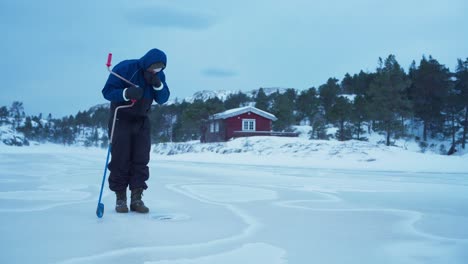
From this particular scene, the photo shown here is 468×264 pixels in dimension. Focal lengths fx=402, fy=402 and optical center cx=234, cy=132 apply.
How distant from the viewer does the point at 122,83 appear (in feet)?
10.5

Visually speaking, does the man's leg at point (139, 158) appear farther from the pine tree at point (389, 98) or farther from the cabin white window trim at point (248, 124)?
the cabin white window trim at point (248, 124)

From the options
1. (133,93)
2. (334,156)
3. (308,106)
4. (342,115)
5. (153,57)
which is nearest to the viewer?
(133,93)

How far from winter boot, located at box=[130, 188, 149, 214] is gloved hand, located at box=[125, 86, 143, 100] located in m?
0.75

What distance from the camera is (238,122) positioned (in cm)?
2856

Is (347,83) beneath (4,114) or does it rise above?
above

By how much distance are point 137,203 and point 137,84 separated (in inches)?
37.1

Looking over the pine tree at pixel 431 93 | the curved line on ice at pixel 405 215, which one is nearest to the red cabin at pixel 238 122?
the pine tree at pixel 431 93

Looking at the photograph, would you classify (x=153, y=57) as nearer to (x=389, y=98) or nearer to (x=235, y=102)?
(x=389, y=98)

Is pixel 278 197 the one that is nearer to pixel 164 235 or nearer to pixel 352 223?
pixel 352 223

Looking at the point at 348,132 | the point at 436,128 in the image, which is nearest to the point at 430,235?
the point at 348,132

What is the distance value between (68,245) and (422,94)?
32067 millimetres

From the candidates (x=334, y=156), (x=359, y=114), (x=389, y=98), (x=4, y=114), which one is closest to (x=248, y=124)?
(x=359, y=114)

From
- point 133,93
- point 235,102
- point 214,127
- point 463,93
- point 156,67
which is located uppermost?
point 235,102

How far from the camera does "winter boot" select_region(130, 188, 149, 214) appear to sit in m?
3.11
